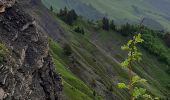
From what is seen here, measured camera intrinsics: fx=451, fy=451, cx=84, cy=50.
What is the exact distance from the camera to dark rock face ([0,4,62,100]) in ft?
142

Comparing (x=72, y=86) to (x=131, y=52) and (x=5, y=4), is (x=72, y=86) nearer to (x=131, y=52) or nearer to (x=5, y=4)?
(x=5, y=4)

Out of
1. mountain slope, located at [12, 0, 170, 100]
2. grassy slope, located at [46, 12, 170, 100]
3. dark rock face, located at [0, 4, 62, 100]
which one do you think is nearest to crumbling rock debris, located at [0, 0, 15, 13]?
dark rock face, located at [0, 4, 62, 100]

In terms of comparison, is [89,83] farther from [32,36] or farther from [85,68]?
[32,36]

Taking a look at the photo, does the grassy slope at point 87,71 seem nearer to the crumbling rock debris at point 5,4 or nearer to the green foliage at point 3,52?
the crumbling rock debris at point 5,4

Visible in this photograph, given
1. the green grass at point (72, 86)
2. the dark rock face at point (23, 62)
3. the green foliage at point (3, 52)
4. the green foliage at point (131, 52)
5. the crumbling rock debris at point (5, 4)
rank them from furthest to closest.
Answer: the green grass at point (72, 86) < the crumbling rock debris at point (5, 4) < the dark rock face at point (23, 62) < the green foliage at point (3, 52) < the green foliage at point (131, 52)

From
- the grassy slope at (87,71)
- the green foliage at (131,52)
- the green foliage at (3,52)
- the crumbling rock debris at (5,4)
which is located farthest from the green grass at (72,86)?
the green foliage at (131,52)

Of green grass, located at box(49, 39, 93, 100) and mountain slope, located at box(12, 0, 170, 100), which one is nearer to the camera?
green grass, located at box(49, 39, 93, 100)

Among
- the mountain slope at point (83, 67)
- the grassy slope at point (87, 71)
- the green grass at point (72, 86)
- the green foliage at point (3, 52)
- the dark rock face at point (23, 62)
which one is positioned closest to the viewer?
the green foliage at point (3, 52)

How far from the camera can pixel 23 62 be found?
49812 millimetres

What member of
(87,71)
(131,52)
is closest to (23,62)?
(131,52)

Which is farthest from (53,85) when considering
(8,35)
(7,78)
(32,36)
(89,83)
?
(89,83)

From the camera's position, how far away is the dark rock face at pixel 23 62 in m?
43.2

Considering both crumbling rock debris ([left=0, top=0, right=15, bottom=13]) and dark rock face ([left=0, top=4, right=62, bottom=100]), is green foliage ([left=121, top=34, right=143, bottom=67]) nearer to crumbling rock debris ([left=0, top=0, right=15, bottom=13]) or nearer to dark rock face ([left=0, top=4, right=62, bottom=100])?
dark rock face ([left=0, top=4, right=62, bottom=100])

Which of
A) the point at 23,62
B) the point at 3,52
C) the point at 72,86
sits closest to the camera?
the point at 3,52
